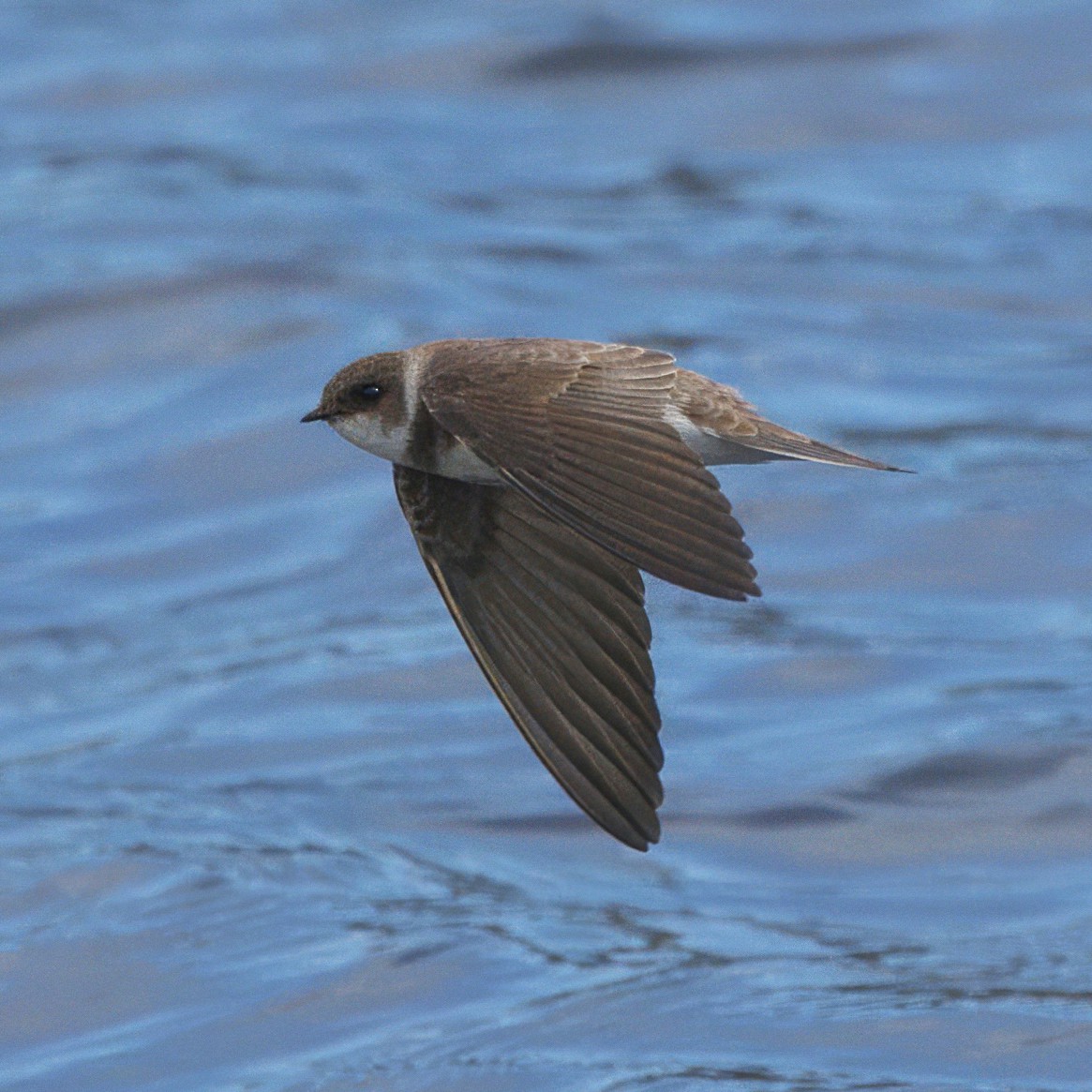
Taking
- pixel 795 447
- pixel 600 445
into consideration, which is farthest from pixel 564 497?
pixel 795 447

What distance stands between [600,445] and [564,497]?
186mm

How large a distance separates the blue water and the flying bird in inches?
105

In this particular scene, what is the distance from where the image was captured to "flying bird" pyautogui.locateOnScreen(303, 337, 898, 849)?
4.56 m

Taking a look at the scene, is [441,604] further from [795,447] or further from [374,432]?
[795,447]

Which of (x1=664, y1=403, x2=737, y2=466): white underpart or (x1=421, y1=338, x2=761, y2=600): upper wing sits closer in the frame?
(x1=421, y1=338, x2=761, y2=600): upper wing

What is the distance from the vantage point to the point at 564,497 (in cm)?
454

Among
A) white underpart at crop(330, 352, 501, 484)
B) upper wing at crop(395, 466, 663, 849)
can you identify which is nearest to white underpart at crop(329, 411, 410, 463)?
white underpart at crop(330, 352, 501, 484)

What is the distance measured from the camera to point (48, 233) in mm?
15805

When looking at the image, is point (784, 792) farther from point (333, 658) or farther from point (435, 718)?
point (333, 658)

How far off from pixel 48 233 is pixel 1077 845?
822cm

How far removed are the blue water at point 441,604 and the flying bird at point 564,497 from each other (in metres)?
2.67

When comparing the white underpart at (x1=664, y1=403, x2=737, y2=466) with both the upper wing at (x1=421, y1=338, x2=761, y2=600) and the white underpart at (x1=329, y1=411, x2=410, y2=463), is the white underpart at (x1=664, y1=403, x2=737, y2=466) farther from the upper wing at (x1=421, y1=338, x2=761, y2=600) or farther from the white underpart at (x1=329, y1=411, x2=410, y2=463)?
the white underpart at (x1=329, y1=411, x2=410, y2=463)

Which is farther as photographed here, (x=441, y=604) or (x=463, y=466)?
(x=441, y=604)

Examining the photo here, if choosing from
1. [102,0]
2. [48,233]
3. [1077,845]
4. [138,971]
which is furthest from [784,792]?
[102,0]
